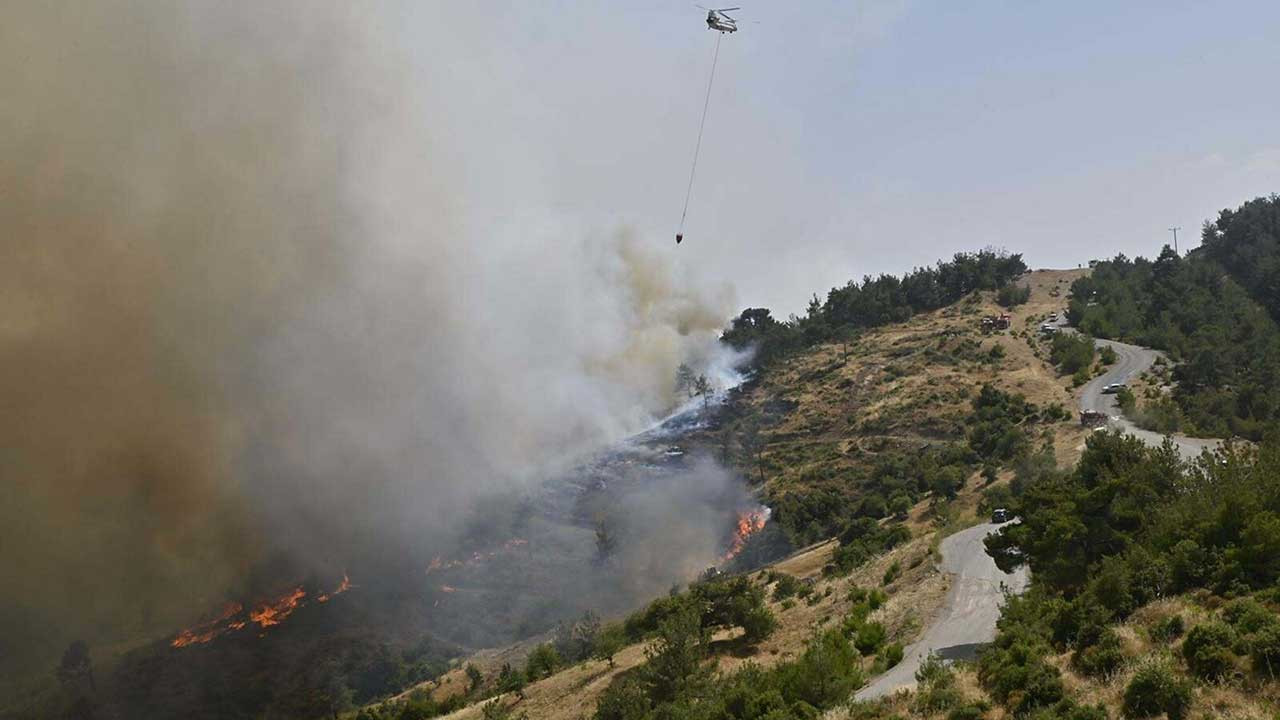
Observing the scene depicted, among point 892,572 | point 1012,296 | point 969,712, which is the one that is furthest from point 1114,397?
point 969,712

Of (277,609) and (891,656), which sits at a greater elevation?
(277,609)

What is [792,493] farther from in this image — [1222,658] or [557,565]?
[1222,658]

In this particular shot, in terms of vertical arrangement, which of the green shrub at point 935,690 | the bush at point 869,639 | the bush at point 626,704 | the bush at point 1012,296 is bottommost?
the green shrub at point 935,690

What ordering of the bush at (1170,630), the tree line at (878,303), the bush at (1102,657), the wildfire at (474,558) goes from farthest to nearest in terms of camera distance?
the tree line at (878,303) → the wildfire at (474,558) → the bush at (1170,630) → the bush at (1102,657)

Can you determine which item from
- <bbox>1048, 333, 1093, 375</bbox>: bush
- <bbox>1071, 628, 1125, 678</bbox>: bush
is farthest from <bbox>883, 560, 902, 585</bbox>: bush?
<bbox>1048, 333, 1093, 375</bbox>: bush

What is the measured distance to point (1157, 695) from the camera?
631 inches

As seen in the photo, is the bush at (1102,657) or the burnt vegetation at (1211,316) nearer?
the bush at (1102,657)

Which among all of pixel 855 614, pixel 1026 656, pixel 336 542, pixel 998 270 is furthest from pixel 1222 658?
pixel 998 270

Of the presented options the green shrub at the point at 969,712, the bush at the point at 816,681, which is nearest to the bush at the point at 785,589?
the bush at the point at 816,681

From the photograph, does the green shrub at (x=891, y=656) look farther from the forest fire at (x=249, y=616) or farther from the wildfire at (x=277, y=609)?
the wildfire at (x=277, y=609)

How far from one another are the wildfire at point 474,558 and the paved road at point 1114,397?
5256 centimetres

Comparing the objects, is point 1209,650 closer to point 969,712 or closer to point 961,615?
point 969,712

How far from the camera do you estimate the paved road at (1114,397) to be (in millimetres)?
52787

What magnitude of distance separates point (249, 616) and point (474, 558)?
760 inches
